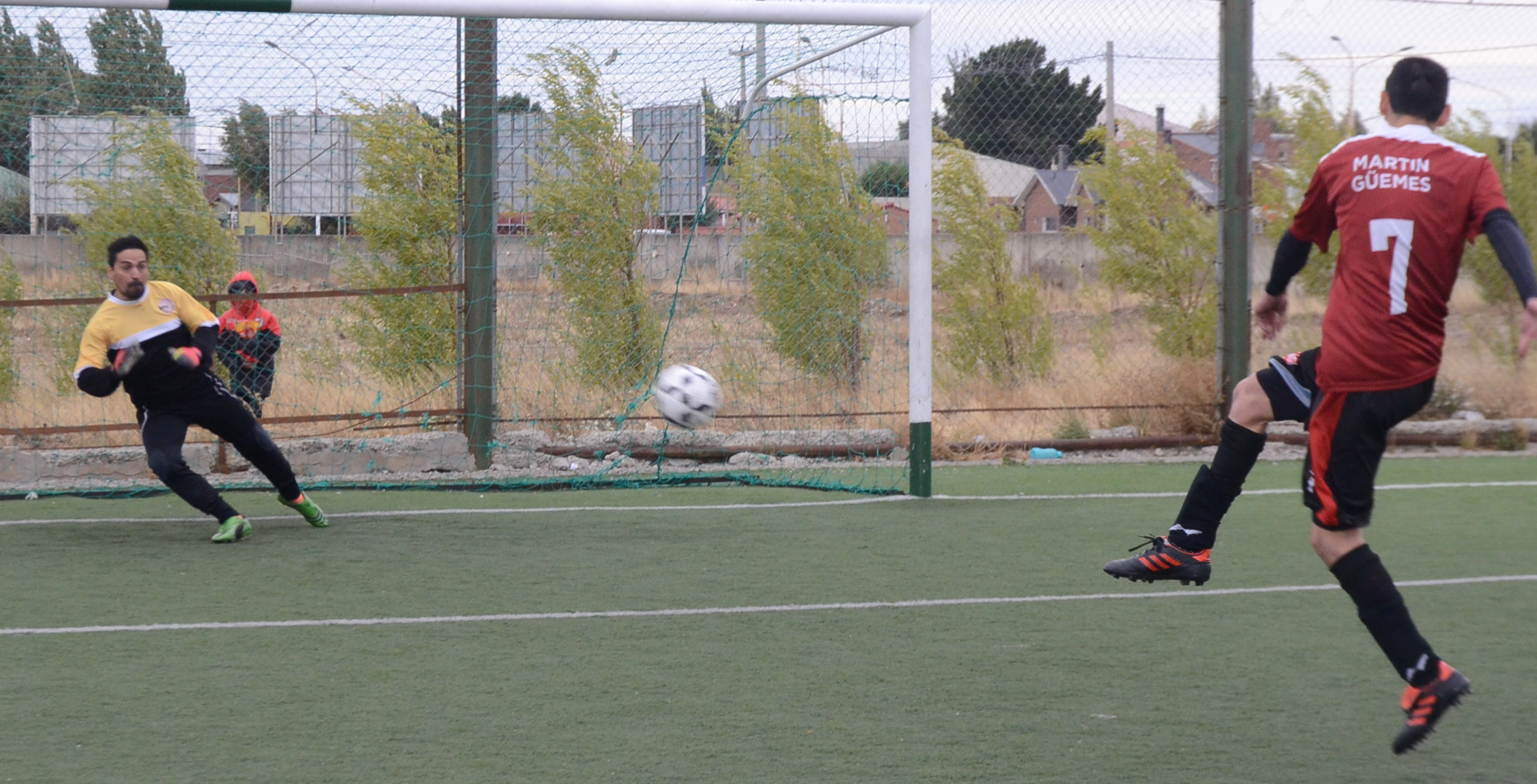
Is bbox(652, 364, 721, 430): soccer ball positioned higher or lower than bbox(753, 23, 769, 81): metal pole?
lower

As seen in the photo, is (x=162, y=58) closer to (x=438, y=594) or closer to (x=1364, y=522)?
(x=438, y=594)

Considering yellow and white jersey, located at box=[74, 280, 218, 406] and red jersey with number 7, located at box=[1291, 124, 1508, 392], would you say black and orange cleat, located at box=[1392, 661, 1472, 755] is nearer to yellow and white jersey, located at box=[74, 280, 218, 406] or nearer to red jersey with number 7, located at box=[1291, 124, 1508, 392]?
red jersey with number 7, located at box=[1291, 124, 1508, 392]

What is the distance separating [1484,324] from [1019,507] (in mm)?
6364

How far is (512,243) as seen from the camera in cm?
1054

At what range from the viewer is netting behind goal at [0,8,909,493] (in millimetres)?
9719

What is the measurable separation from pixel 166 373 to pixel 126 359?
28 cm

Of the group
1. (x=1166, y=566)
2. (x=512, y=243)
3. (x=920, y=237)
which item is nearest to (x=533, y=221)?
(x=512, y=243)

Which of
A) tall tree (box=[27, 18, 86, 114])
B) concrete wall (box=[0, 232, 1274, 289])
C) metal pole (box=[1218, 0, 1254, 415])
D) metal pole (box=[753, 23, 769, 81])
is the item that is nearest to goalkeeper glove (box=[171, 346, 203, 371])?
tall tree (box=[27, 18, 86, 114])

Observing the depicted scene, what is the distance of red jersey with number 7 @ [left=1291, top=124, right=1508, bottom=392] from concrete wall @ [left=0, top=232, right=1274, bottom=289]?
20.2 feet

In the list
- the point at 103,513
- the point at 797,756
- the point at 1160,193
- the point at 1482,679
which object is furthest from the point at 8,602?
the point at 1160,193

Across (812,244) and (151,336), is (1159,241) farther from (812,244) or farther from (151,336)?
(151,336)

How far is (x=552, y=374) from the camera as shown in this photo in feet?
34.8

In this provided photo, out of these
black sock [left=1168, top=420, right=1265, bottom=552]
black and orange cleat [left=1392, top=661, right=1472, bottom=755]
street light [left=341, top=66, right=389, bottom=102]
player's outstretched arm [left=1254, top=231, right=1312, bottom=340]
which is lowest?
black and orange cleat [left=1392, top=661, right=1472, bottom=755]

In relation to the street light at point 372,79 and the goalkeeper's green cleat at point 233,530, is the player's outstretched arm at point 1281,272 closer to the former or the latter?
the goalkeeper's green cleat at point 233,530
